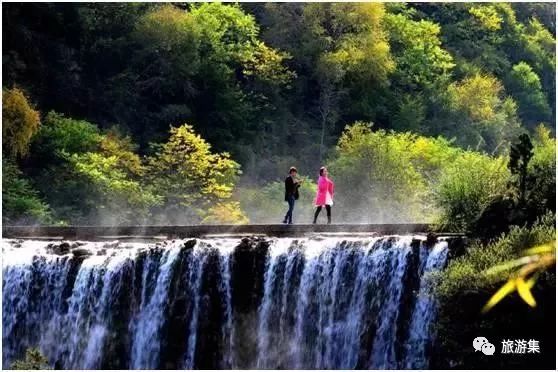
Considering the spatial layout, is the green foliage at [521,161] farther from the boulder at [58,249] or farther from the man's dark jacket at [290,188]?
the boulder at [58,249]

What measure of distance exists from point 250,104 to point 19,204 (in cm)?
950

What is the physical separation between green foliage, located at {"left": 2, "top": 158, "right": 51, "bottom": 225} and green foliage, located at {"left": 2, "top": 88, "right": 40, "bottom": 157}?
665mm

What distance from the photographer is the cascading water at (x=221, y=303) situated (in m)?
16.4

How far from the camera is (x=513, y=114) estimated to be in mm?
40438

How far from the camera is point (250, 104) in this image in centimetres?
3753

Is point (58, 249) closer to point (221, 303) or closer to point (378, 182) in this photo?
point (221, 303)

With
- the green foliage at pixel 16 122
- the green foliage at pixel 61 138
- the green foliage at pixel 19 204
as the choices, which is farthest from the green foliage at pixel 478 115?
the green foliage at pixel 19 204

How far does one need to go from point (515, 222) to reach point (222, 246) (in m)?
3.88

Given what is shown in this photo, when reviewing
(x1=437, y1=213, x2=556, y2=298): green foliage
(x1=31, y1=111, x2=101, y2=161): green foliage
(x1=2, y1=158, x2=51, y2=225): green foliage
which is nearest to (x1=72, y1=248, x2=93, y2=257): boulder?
(x1=437, y1=213, x2=556, y2=298): green foliage

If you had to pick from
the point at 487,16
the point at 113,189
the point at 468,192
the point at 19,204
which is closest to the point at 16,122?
the point at 19,204

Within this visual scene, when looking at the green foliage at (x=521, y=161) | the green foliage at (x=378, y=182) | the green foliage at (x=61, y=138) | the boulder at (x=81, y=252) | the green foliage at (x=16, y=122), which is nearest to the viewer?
the green foliage at (x=521, y=161)

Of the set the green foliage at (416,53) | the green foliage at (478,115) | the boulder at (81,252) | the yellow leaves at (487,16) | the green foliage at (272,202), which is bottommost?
the boulder at (81,252)

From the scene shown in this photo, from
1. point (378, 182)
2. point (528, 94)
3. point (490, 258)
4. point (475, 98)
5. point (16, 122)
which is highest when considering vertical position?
point (528, 94)

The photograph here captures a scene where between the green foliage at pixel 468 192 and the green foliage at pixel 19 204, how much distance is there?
14621 mm
